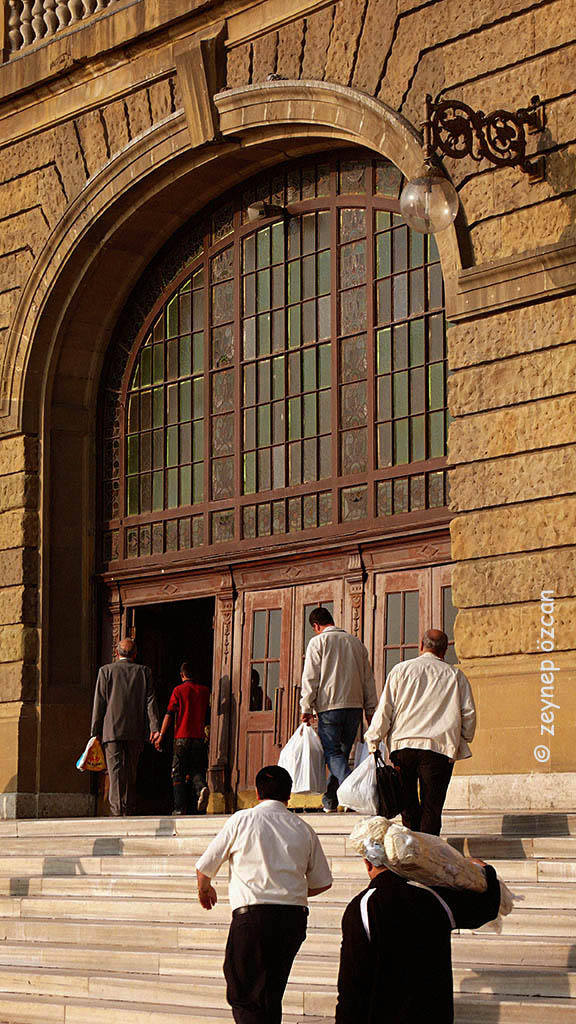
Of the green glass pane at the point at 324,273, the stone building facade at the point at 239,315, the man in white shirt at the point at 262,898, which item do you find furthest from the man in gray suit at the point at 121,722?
the man in white shirt at the point at 262,898

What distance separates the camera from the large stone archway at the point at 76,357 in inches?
695

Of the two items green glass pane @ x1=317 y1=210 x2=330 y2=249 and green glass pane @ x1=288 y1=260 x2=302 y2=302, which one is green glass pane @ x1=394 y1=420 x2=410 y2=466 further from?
green glass pane @ x1=317 y1=210 x2=330 y2=249

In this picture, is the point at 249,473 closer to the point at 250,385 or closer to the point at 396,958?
the point at 250,385

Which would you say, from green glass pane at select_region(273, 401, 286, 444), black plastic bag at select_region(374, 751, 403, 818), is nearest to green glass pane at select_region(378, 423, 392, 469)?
green glass pane at select_region(273, 401, 286, 444)

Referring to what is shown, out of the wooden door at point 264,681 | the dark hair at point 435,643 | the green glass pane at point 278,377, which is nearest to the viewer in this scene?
the dark hair at point 435,643

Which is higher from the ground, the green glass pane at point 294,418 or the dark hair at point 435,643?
the green glass pane at point 294,418

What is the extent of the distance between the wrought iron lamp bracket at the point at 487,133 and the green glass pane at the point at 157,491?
19.6 ft

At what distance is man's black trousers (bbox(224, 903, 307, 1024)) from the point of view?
792cm

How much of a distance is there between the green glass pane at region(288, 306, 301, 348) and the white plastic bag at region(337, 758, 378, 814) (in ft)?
21.8

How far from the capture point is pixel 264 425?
17.5 m

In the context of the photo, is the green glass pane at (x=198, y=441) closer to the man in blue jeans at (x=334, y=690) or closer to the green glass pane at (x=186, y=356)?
the green glass pane at (x=186, y=356)

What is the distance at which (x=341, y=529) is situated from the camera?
16516mm

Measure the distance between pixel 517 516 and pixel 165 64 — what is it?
6990 mm

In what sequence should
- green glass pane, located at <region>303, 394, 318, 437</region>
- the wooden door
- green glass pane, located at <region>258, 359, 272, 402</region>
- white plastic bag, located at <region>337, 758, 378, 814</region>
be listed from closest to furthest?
white plastic bag, located at <region>337, 758, 378, 814</region>, the wooden door, green glass pane, located at <region>303, 394, 318, 437</region>, green glass pane, located at <region>258, 359, 272, 402</region>
